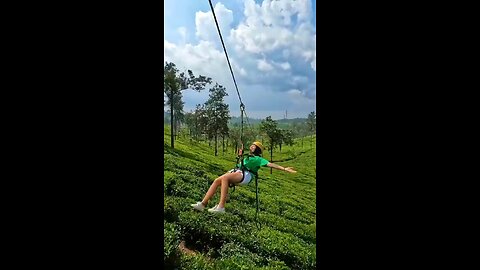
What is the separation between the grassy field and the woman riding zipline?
5 centimetres

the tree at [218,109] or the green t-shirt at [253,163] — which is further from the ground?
the tree at [218,109]

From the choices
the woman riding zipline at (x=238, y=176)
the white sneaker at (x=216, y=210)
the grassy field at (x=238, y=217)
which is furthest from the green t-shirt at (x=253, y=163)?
the white sneaker at (x=216, y=210)

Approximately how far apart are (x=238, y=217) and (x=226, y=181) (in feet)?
0.91

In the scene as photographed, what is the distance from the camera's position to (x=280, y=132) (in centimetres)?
261

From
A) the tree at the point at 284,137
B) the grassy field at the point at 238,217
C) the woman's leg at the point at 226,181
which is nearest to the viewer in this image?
the grassy field at the point at 238,217

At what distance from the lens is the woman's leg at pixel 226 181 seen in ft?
7.43

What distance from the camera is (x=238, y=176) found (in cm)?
226

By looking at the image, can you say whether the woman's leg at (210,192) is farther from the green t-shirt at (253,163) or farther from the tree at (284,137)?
the tree at (284,137)

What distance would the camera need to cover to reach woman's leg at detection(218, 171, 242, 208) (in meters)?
2.26

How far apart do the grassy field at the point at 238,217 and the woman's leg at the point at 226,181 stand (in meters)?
0.07

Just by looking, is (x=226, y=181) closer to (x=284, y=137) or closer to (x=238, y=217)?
(x=238, y=217)
